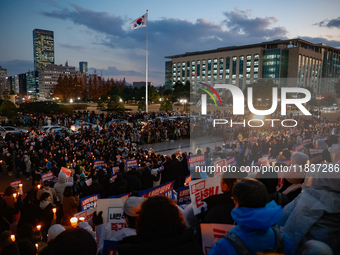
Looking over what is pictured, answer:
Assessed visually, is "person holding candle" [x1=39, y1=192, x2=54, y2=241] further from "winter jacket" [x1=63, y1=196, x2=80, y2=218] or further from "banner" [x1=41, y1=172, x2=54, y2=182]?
"banner" [x1=41, y1=172, x2=54, y2=182]

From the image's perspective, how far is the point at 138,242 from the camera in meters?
1.54

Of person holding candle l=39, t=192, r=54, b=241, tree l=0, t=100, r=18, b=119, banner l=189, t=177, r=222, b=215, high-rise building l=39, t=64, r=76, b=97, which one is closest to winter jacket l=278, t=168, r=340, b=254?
banner l=189, t=177, r=222, b=215

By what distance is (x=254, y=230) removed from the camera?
172 cm

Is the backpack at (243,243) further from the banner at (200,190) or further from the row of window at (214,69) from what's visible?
the row of window at (214,69)

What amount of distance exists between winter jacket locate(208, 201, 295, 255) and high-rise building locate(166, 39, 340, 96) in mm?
74251

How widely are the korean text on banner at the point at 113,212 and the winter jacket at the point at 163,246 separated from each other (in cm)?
150

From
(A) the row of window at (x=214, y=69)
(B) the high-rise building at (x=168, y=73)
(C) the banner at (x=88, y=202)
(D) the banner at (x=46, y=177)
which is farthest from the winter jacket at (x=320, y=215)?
(B) the high-rise building at (x=168, y=73)

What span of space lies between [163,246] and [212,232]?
3.06 feet

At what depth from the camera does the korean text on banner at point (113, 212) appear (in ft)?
9.82

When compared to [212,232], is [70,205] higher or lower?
lower

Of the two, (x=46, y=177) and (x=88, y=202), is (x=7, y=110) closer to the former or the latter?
(x=46, y=177)

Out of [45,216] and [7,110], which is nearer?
[45,216]

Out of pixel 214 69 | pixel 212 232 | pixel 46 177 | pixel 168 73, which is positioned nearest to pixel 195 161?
pixel 46 177

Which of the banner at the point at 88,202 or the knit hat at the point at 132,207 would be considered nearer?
the knit hat at the point at 132,207
